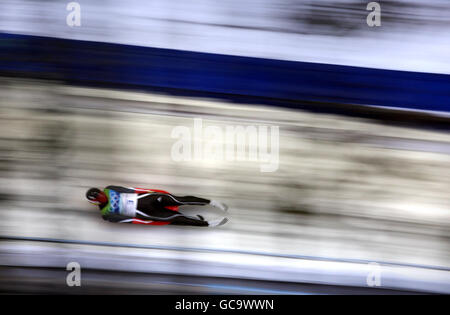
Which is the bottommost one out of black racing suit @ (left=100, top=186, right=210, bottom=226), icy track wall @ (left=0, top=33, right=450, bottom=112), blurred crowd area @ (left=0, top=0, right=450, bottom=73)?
black racing suit @ (left=100, top=186, right=210, bottom=226)

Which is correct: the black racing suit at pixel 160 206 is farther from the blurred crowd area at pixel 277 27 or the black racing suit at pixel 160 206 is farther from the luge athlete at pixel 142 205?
the blurred crowd area at pixel 277 27

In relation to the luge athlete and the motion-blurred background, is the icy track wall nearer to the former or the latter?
the motion-blurred background

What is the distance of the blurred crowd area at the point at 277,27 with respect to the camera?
2820 millimetres

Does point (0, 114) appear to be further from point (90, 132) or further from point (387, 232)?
point (387, 232)

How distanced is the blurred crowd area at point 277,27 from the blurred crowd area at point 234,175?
375mm

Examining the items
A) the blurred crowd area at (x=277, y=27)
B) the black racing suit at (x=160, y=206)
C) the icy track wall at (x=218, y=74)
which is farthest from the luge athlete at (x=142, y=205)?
the blurred crowd area at (x=277, y=27)

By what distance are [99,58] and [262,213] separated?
1394 millimetres

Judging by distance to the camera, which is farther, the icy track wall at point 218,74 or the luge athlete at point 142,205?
the icy track wall at point 218,74

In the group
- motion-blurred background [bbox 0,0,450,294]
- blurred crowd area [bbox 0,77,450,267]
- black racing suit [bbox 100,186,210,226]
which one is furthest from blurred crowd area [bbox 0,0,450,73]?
black racing suit [bbox 100,186,210,226]

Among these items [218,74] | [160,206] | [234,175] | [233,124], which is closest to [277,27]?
[218,74]

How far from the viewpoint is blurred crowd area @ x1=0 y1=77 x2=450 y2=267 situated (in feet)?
9.01
